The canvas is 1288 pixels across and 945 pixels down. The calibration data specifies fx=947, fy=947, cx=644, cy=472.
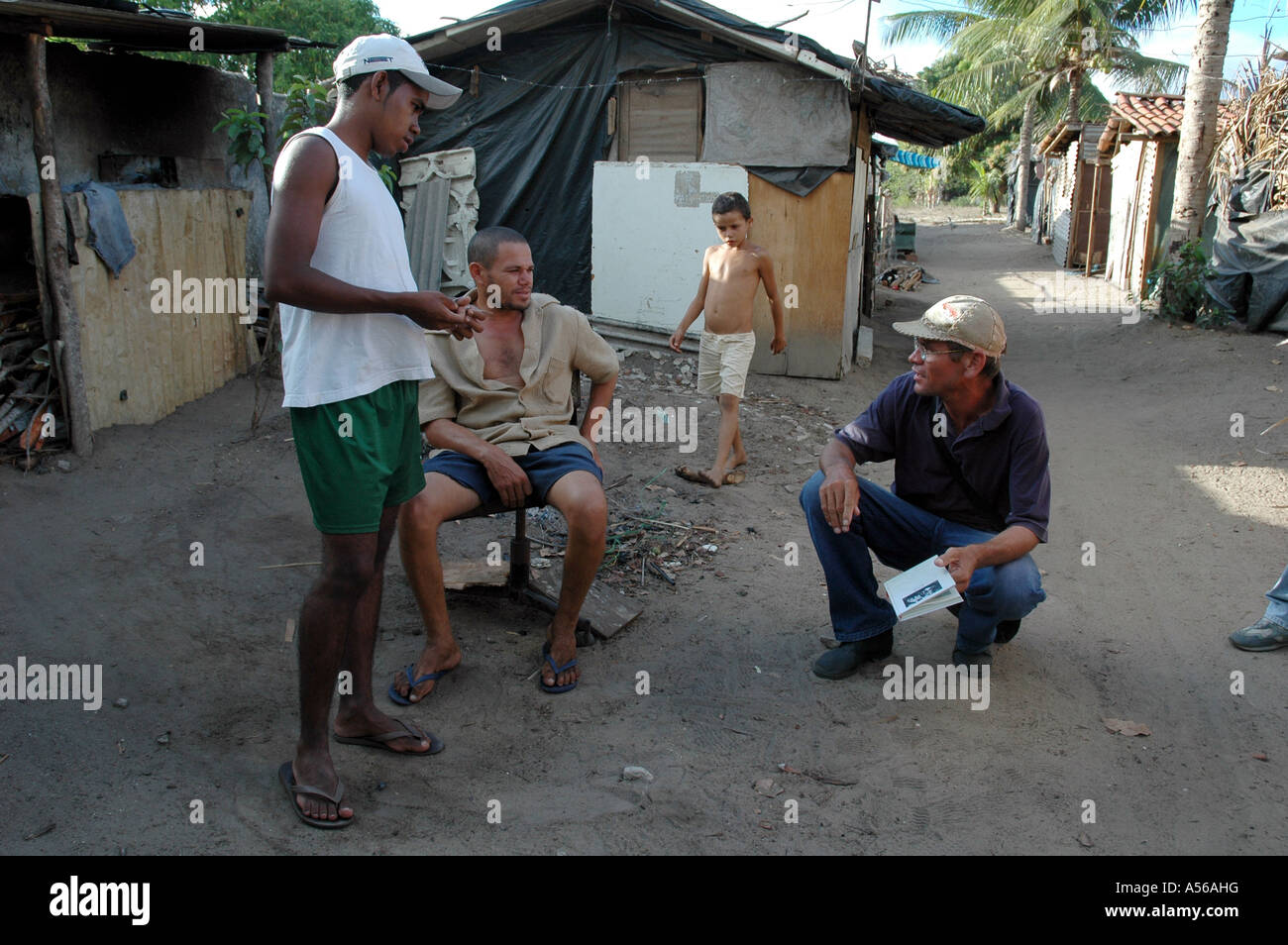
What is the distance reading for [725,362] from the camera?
657 centimetres

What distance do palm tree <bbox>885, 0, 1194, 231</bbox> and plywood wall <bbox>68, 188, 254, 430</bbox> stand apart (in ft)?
80.6

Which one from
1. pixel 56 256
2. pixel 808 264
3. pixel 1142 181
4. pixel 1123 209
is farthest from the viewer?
pixel 1123 209

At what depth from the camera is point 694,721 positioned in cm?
339

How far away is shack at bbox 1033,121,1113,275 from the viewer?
814 inches

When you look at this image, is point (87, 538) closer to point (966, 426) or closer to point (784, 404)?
point (966, 426)

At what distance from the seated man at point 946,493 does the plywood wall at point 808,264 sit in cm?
593

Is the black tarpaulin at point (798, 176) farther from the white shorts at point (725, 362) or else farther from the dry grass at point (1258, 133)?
the dry grass at point (1258, 133)

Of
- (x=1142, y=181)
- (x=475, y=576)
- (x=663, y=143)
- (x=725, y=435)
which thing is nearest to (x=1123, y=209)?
(x=1142, y=181)

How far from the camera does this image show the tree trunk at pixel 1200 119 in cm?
1155

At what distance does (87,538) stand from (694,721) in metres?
3.42

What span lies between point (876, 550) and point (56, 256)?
518 centimetres

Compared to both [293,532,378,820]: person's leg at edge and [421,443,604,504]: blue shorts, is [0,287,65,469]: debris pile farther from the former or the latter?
[293,532,378,820]: person's leg at edge

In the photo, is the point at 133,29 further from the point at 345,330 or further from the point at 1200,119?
the point at 1200,119

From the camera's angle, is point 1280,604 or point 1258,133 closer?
point 1280,604
